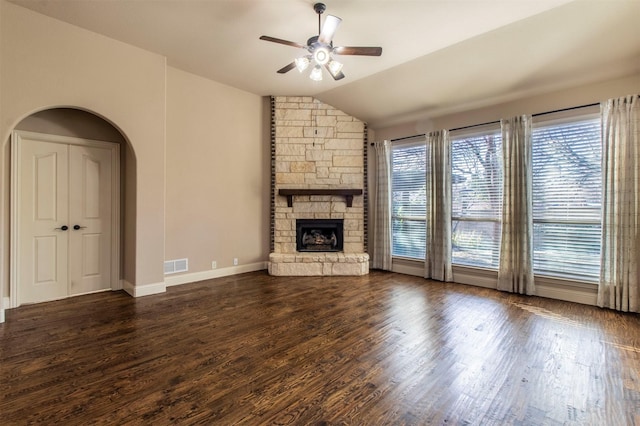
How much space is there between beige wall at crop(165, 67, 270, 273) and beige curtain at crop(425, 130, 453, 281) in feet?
9.97

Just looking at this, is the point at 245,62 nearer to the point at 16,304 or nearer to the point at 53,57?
the point at 53,57

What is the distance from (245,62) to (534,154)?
442 centimetres

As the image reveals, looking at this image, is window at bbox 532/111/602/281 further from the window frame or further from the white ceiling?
the white ceiling

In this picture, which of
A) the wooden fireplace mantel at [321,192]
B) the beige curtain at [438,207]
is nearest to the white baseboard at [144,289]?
the wooden fireplace mantel at [321,192]

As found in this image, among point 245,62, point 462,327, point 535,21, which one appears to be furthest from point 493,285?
point 245,62

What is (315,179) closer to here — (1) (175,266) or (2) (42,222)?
(1) (175,266)

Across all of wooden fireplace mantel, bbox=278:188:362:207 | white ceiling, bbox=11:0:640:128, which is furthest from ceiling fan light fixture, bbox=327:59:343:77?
wooden fireplace mantel, bbox=278:188:362:207

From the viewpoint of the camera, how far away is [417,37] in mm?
3523

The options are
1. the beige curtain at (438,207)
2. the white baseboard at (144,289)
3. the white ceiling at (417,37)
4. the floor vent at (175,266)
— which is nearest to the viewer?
the white ceiling at (417,37)

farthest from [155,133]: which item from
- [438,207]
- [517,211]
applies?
[517,211]

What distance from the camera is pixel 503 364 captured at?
7.57ft

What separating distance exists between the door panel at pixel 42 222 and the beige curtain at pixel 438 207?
552 centimetres

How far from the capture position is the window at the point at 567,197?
378 cm

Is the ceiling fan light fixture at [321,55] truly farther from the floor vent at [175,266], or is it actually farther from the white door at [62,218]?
the floor vent at [175,266]
